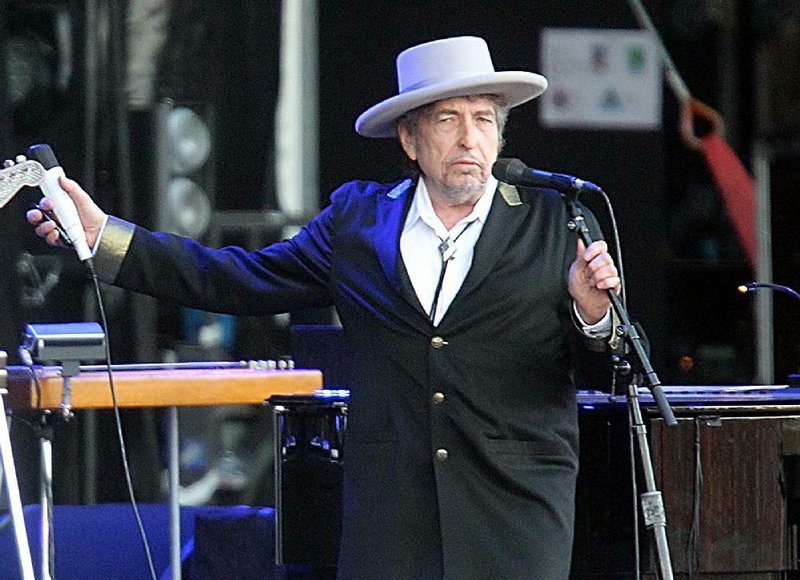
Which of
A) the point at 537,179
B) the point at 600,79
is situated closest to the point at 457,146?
the point at 537,179

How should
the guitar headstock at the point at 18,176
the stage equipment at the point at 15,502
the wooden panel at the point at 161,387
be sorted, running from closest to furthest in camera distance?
the stage equipment at the point at 15,502, the guitar headstock at the point at 18,176, the wooden panel at the point at 161,387

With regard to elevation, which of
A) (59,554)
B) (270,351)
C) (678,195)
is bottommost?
(59,554)

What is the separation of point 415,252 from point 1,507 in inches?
95.1

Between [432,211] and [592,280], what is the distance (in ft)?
1.95

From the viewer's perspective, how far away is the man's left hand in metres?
4.28

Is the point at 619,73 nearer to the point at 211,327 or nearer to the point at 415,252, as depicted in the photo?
the point at 211,327

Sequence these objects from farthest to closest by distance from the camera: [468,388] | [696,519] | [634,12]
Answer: [634,12] < [696,519] < [468,388]

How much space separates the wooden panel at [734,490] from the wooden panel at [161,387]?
1.22 meters

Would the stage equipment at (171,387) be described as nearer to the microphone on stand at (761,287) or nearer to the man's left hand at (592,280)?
the microphone on stand at (761,287)

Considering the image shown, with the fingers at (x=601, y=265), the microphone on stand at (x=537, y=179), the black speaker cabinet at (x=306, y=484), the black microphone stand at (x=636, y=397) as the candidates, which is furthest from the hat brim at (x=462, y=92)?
the black speaker cabinet at (x=306, y=484)

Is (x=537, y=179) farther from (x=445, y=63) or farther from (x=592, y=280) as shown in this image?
(x=445, y=63)

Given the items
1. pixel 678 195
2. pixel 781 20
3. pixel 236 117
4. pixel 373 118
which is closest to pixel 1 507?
pixel 236 117

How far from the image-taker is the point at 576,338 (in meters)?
4.63

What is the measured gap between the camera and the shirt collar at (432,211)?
15.7 feet
